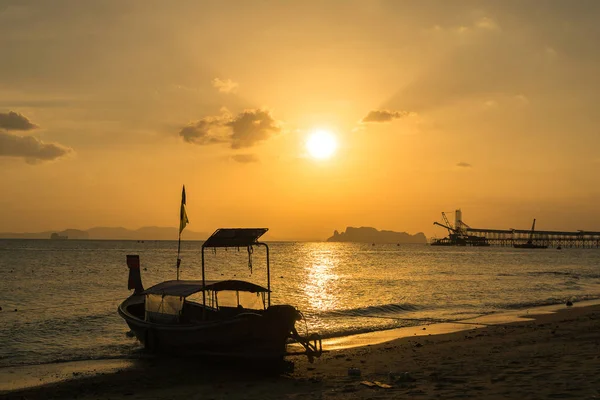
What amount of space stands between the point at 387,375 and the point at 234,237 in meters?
6.90

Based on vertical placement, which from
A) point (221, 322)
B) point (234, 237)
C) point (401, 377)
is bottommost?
point (401, 377)

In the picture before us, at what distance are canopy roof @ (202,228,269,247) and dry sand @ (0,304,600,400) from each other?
3.98 m

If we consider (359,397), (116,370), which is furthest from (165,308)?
(359,397)

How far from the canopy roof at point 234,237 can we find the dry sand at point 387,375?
3978 millimetres

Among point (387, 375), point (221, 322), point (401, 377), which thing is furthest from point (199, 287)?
point (401, 377)

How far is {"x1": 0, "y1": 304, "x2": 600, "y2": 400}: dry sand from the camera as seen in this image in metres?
12.8

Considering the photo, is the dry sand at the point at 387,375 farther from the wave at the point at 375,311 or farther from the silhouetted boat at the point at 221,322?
the wave at the point at 375,311

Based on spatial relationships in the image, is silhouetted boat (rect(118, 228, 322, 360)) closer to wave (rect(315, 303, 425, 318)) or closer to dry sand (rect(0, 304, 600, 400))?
dry sand (rect(0, 304, 600, 400))

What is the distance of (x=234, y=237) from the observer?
1888 cm

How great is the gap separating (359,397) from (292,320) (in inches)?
183

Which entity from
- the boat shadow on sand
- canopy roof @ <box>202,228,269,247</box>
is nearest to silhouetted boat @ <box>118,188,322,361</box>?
canopy roof @ <box>202,228,269,247</box>

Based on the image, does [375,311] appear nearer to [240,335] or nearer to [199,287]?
[199,287]

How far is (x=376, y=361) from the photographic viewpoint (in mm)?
17469

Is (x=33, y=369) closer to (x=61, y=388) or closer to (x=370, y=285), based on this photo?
(x=61, y=388)
